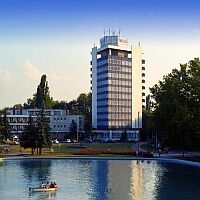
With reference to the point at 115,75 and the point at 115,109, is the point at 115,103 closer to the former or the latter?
the point at 115,109

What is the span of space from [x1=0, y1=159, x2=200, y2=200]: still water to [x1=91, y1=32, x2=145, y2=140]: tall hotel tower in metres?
88.4

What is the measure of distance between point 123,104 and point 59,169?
324 feet

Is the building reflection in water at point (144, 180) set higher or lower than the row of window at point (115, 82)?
lower

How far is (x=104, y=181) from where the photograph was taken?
45.8 metres

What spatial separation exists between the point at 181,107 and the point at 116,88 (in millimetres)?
86636

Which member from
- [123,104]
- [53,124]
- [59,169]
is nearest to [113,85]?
[123,104]

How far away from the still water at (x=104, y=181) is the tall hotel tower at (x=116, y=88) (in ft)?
290

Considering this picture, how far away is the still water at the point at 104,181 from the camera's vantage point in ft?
123

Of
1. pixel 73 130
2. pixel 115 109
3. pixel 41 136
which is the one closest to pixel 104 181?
pixel 41 136

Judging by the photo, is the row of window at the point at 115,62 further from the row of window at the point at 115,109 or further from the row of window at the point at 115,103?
the row of window at the point at 115,109

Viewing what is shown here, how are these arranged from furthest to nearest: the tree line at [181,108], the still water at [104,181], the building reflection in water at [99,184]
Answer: the tree line at [181,108] → the still water at [104,181] → the building reflection in water at [99,184]

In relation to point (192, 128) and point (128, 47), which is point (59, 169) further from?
point (128, 47)

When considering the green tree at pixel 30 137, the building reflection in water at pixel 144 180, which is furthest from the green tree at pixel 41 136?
the building reflection in water at pixel 144 180

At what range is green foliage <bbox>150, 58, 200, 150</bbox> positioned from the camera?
66562 mm
